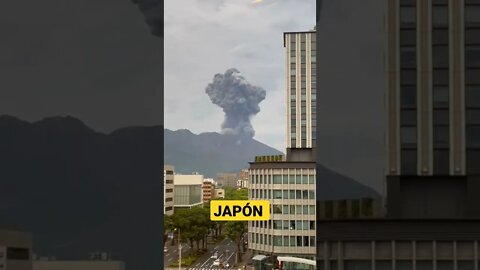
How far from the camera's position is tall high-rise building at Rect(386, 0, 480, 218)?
13250 millimetres

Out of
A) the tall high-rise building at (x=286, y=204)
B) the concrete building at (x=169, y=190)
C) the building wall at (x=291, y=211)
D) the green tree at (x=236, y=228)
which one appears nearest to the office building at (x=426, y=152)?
the tall high-rise building at (x=286, y=204)

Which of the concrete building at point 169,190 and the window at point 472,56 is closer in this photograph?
the window at point 472,56

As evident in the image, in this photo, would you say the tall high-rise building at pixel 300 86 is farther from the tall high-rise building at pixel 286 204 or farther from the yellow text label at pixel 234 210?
the yellow text label at pixel 234 210

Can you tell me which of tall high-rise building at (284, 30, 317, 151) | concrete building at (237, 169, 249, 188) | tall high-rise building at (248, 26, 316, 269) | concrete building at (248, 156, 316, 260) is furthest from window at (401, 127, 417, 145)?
concrete building at (237, 169, 249, 188)

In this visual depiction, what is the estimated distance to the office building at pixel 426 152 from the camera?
13133 millimetres

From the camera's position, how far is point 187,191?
282 feet

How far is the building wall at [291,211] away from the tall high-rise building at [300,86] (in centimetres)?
2153

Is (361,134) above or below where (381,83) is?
below

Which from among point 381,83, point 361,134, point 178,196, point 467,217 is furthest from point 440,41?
point 178,196

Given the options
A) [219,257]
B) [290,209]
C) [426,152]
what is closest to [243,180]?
[219,257]

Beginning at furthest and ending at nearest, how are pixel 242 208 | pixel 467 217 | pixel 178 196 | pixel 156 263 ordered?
pixel 178 196, pixel 242 208, pixel 467 217, pixel 156 263

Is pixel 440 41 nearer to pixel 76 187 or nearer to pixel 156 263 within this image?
pixel 156 263

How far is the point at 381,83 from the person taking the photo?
13.6m

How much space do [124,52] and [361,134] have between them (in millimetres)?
7417
